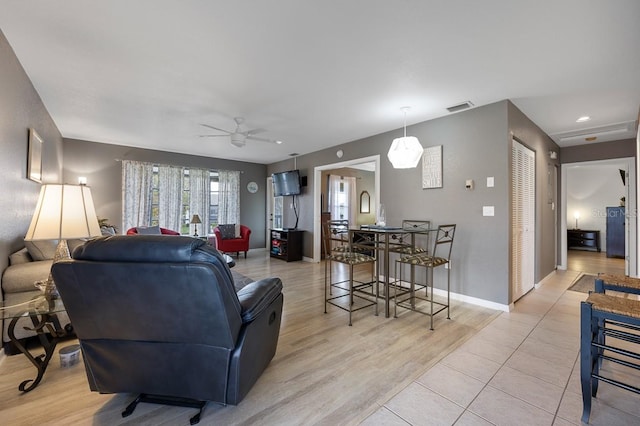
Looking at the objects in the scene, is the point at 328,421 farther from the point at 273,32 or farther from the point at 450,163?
the point at 450,163

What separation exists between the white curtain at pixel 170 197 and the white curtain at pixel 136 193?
0.78 feet

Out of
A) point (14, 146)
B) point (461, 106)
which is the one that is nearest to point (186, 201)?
point (14, 146)

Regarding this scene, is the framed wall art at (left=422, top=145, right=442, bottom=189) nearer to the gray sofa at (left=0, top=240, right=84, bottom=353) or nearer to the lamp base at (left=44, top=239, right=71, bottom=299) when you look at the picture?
the lamp base at (left=44, top=239, right=71, bottom=299)

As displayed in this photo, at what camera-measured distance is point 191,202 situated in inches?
265

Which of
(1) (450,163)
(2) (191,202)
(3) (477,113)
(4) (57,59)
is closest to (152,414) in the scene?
(4) (57,59)

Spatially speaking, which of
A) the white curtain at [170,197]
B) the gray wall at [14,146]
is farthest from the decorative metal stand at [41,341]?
the white curtain at [170,197]

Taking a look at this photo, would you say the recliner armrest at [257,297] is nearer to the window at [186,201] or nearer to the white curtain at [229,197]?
the window at [186,201]

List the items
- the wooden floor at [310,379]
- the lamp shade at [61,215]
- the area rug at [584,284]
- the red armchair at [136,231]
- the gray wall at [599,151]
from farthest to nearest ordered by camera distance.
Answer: the red armchair at [136,231] < the gray wall at [599,151] < the area rug at [584,284] < the lamp shade at [61,215] < the wooden floor at [310,379]

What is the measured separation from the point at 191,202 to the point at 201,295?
6039 mm

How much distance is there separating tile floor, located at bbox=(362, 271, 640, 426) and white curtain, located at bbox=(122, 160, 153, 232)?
6229mm

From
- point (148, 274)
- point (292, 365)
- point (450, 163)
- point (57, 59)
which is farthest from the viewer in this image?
point (450, 163)

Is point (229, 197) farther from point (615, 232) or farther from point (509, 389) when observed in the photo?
point (615, 232)

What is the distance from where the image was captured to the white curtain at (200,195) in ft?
22.1

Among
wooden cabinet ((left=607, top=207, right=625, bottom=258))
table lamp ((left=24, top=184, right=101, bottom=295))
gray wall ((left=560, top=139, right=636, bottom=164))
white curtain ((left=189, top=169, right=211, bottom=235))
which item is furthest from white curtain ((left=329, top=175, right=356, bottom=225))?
wooden cabinet ((left=607, top=207, right=625, bottom=258))
